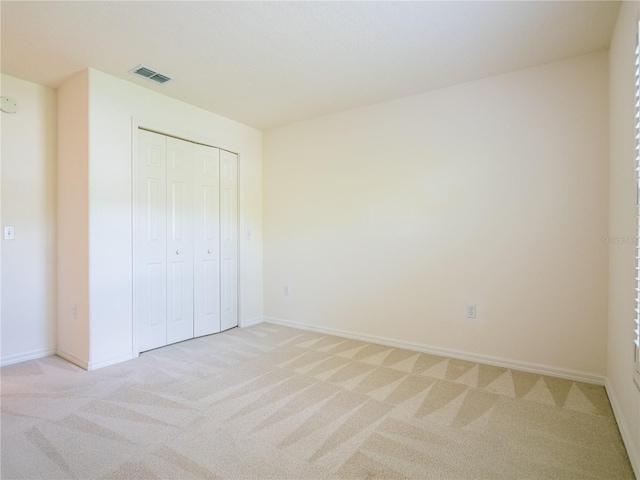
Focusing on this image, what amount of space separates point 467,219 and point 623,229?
1.12 meters

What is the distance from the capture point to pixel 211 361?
9.46 ft

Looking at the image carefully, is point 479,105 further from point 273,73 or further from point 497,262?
point 273,73

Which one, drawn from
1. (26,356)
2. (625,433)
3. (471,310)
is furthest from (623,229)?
(26,356)

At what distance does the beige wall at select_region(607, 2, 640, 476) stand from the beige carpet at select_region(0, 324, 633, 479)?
0.61ft

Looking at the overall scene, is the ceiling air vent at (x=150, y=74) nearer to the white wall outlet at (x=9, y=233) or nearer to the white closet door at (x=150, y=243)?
the white closet door at (x=150, y=243)

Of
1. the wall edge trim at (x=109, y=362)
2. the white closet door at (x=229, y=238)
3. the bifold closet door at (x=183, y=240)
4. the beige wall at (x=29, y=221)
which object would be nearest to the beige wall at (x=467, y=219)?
the white closet door at (x=229, y=238)

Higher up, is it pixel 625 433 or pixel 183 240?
pixel 183 240

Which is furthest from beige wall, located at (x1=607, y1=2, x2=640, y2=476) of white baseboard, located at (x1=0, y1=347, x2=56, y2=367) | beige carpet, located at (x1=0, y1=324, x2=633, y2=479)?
white baseboard, located at (x1=0, y1=347, x2=56, y2=367)

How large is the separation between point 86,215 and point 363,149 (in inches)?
104

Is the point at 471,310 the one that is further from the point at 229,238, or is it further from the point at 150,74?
the point at 150,74

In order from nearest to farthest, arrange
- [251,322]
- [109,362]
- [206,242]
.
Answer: [109,362], [206,242], [251,322]

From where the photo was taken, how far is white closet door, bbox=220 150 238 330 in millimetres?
3873

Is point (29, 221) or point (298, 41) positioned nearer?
point (298, 41)

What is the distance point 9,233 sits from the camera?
9.32 feet
